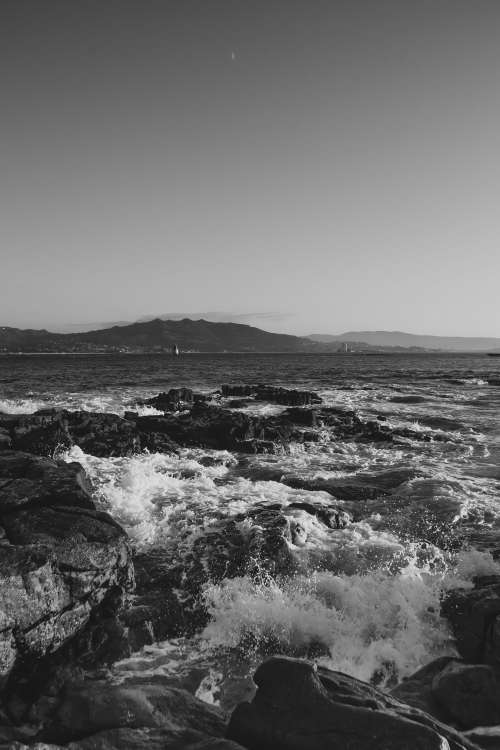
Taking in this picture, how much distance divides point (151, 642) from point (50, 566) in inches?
77.5

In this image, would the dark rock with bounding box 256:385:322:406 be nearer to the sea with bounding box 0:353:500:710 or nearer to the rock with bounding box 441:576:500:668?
the sea with bounding box 0:353:500:710

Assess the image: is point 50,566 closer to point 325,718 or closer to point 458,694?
point 325,718

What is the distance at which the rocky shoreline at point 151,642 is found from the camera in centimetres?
424

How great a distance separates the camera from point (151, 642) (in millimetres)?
6551

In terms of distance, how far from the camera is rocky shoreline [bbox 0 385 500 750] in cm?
424

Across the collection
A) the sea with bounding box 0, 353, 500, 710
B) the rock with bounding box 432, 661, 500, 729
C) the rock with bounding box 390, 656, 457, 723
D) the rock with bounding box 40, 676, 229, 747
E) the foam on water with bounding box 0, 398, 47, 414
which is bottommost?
the sea with bounding box 0, 353, 500, 710

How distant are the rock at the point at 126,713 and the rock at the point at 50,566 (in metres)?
1.16

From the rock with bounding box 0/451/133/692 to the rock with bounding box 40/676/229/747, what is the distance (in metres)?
1.16

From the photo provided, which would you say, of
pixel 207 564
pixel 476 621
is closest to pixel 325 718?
pixel 476 621

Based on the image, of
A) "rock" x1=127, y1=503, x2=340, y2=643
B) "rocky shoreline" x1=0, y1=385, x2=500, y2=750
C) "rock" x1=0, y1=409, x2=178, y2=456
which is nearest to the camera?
"rocky shoreline" x1=0, y1=385, x2=500, y2=750

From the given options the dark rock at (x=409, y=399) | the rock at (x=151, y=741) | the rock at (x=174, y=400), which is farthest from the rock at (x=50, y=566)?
the dark rock at (x=409, y=399)

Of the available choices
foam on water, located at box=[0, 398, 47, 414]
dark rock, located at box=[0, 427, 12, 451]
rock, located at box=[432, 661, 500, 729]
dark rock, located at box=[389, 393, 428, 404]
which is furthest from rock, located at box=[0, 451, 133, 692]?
dark rock, located at box=[389, 393, 428, 404]

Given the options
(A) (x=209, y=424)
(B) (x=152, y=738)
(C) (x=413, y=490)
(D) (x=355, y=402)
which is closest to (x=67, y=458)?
(A) (x=209, y=424)

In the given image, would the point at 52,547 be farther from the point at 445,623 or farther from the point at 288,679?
the point at 445,623
